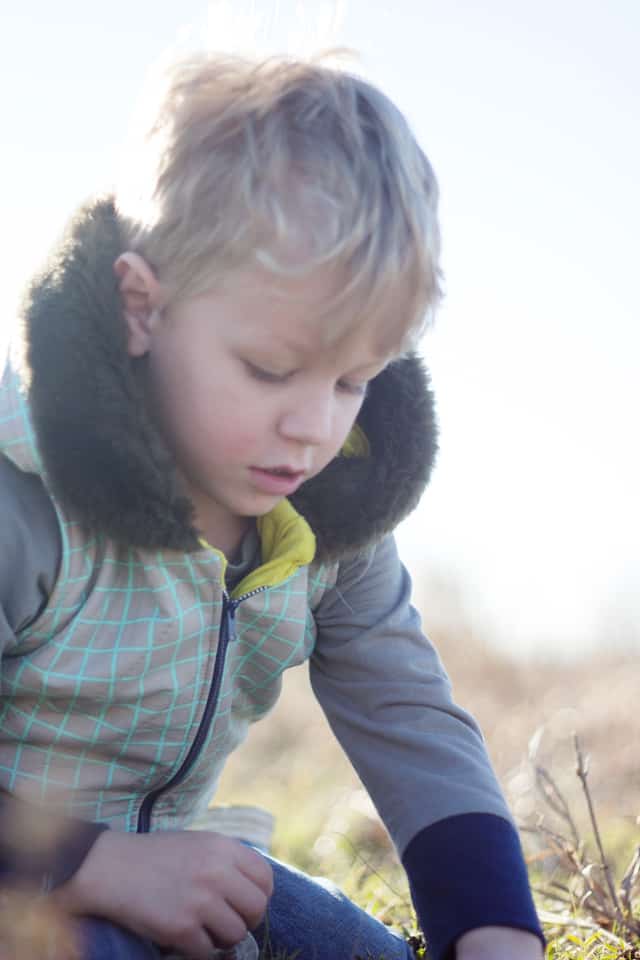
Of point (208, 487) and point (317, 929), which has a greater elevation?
point (208, 487)

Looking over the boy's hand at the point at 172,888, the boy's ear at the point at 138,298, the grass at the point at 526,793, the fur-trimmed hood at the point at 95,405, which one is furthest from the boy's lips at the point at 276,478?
the grass at the point at 526,793

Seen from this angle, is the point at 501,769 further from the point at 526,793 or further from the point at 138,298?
the point at 138,298

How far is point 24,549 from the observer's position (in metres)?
1.81

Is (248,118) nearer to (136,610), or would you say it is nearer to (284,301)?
(284,301)

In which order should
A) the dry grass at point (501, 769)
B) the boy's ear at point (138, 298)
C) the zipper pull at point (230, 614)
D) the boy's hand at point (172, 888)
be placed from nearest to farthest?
the boy's hand at point (172, 888) → the boy's ear at point (138, 298) → the zipper pull at point (230, 614) → the dry grass at point (501, 769)

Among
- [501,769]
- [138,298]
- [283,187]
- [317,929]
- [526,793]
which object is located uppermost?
[283,187]

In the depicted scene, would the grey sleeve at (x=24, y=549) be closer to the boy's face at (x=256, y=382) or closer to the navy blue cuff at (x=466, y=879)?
the boy's face at (x=256, y=382)

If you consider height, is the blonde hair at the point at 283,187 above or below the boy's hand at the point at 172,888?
above

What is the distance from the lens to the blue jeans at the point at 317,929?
219 cm

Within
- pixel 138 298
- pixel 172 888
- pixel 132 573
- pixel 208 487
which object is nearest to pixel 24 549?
pixel 132 573

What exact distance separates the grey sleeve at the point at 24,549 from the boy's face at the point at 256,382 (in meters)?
0.22

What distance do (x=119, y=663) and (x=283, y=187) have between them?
2.41 feet

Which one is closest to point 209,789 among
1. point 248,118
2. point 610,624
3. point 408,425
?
point 408,425

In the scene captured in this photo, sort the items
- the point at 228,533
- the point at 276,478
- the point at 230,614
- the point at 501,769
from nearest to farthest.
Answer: the point at 276,478 → the point at 230,614 → the point at 228,533 → the point at 501,769
